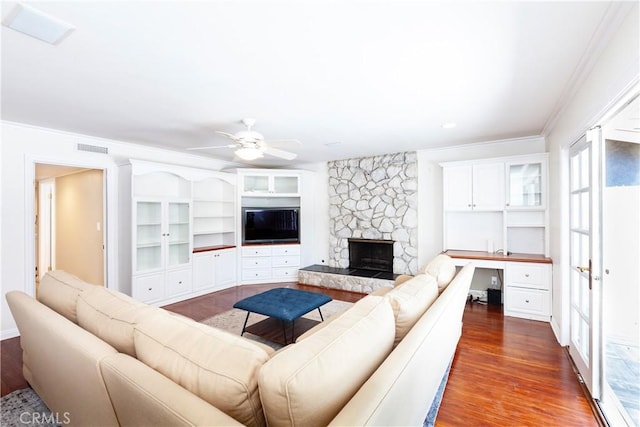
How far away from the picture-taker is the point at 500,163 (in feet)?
13.0

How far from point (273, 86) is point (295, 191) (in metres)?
3.60

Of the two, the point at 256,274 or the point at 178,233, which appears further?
the point at 256,274

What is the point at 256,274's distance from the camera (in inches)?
219

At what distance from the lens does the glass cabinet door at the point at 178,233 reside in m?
4.55

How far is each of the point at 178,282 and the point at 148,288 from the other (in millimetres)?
447

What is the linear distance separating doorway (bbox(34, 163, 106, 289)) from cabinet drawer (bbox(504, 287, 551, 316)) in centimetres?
560

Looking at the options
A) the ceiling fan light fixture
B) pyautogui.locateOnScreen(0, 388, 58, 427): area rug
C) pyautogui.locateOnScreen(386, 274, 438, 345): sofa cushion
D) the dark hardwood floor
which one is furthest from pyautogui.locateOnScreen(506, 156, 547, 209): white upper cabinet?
pyautogui.locateOnScreen(0, 388, 58, 427): area rug

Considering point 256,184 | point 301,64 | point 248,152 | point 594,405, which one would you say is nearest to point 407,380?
point 594,405

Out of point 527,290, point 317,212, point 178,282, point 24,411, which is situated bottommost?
point 24,411

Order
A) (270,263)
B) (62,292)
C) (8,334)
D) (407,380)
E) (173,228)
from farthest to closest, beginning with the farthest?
(270,263) → (173,228) → (8,334) → (62,292) → (407,380)

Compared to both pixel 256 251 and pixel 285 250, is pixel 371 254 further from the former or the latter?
pixel 256 251

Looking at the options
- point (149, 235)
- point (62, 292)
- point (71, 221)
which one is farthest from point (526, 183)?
point (71, 221)

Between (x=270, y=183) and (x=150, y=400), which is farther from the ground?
(x=270, y=183)

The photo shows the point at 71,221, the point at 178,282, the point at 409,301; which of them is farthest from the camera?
the point at 71,221
